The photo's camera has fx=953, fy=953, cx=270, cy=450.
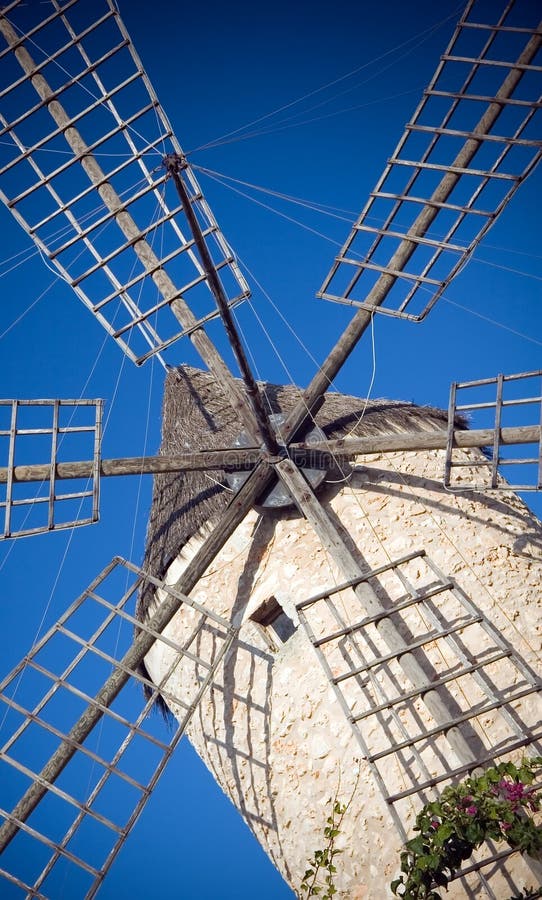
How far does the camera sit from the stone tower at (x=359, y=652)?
5355mm

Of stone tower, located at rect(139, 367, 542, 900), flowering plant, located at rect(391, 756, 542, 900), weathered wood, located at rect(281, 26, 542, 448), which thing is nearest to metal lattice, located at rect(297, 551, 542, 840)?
stone tower, located at rect(139, 367, 542, 900)

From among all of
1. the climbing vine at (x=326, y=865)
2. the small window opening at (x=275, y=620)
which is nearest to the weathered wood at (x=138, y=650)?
the small window opening at (x=275, y=620)

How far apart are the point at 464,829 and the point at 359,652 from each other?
1.36 m

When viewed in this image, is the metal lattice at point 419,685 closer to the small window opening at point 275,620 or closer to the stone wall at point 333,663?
the stone wall at point 333,663

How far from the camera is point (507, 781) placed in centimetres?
489

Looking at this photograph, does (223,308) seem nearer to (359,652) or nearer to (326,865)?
(359,652)

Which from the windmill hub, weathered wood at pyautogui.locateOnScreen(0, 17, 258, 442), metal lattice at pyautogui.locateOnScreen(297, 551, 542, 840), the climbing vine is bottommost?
the climbing vine

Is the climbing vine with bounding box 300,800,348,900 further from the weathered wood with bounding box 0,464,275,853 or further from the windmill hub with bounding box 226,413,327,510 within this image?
the windmill hub with bounding box 226,413,327,510

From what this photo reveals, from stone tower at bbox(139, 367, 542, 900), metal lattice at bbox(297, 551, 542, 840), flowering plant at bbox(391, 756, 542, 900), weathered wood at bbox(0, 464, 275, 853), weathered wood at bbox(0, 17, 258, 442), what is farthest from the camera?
weathered wood at bbox(0, 17, 258, 442)

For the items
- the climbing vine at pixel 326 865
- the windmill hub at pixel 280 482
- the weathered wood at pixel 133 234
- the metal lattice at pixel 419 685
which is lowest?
the climbing vine at pixel 326 865

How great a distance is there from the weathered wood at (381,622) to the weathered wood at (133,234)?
609 millimetres

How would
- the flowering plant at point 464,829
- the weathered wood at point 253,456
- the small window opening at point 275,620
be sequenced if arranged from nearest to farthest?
1. the flowering plant at point 464,829
2. the weathered wood at point 253,456
3. the small window opening at point 275,620

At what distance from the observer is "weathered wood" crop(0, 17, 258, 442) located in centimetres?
681

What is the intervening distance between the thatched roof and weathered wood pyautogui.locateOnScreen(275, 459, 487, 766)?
626 mm
